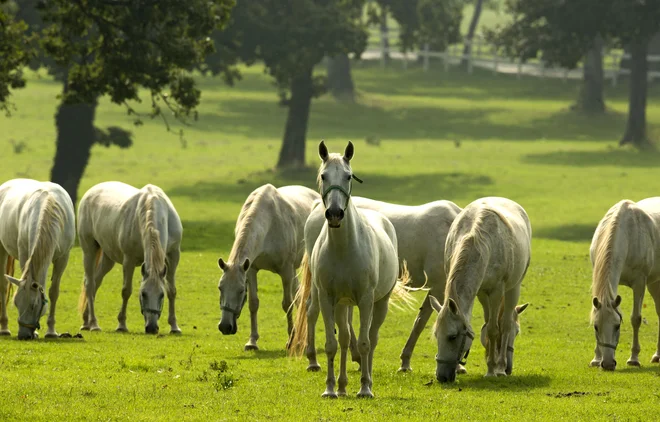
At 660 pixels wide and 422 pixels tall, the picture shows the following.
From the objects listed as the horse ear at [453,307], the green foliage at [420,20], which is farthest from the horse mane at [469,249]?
the green foliage at [420,20]

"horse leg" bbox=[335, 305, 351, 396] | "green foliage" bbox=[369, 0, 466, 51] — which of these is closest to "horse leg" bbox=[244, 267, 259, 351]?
"horse leg" bbox=[335, 305, 351, 396]

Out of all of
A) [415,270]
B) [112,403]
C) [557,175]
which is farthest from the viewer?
[557,175]

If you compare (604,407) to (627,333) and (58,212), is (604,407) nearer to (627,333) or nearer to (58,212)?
(627,333)

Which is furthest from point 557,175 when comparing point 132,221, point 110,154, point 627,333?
point 132,221

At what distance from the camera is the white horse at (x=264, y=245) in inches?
570

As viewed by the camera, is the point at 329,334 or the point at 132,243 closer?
the point at 329,334

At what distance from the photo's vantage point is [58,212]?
15820 millimetres

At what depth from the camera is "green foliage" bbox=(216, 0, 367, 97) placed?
39969mm

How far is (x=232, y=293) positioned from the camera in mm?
14312

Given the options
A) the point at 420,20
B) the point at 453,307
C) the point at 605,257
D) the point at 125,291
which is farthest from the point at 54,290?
the point at 420,20

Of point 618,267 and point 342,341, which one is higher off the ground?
point 618,267

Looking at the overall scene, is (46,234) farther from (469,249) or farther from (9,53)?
(9,53)

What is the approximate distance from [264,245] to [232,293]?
1388mm

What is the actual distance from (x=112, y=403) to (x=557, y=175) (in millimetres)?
34536
